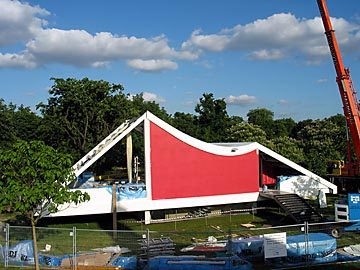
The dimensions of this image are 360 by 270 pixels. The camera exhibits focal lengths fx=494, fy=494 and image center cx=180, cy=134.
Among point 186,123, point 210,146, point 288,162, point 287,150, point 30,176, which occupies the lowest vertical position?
point 30,176

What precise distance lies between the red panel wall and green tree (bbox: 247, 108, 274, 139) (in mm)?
61073

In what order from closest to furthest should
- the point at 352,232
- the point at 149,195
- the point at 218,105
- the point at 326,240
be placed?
the point at 326,240
the point at 352,232
the point at 149,195
the point at 218,105

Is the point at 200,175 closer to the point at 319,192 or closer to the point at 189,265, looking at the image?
the point at 319,192

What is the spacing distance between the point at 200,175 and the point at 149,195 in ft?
11.4

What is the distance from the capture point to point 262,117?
3974 inches

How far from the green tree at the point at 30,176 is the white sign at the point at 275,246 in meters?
6.43

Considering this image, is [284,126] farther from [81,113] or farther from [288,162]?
[288,162]

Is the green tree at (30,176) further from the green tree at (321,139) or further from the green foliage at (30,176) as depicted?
the green tree at (321,139)

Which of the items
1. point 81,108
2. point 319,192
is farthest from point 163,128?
point 81,108

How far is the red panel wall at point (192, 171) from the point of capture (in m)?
29.2

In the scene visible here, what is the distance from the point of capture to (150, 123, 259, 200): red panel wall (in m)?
29.2

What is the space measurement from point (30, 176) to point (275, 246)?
25.6ft

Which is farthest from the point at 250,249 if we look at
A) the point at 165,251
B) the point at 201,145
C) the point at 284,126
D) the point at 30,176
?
the point at 284,126

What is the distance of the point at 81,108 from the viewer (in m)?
44.9
